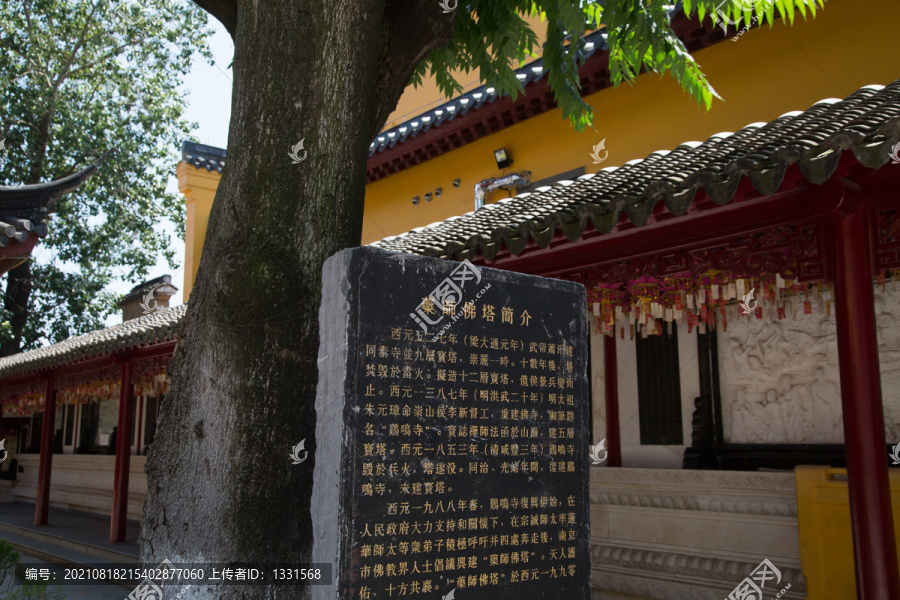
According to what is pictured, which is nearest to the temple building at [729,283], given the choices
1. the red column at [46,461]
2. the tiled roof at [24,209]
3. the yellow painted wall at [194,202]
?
the tiled roof at [24,209]

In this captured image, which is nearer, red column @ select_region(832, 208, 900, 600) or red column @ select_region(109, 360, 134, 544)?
red column @ select_region(832, 208, 900, 600)

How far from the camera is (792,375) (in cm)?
657

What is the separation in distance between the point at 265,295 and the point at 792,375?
5.11 meters

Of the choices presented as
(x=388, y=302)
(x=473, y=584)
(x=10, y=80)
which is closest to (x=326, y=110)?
(x=388, y=302)

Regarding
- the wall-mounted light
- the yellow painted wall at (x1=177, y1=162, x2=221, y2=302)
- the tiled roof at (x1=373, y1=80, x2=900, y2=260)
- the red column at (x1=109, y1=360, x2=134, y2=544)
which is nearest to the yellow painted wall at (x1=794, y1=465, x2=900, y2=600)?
the tiled roof at (x1=373, y1=80, x2=900, y2=260)

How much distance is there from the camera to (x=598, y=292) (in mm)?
6348

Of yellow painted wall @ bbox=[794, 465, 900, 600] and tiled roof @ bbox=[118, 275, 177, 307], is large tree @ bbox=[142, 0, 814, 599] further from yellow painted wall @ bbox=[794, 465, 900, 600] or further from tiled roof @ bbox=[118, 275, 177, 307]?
tiled roof @ bbox=[118, 275, 177, 307]

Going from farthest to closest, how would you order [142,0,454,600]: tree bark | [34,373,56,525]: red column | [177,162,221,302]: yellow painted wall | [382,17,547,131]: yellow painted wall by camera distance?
1. [177,162,221,302]: yellow painted wall
2. [34,373,56,525]: red column
3. [382,17,547,131]: yellow painted wall
4. [142,0,454,600]: tree bark

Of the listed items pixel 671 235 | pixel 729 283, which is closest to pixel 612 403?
pixel 729 283

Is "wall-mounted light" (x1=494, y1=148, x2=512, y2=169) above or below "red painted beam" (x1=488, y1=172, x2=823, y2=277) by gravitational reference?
above

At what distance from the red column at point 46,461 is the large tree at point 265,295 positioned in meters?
10.8

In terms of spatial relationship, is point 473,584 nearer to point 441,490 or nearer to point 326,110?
point 441,490

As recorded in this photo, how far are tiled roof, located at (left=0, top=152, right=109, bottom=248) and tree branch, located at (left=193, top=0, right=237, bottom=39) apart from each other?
3.09 meters

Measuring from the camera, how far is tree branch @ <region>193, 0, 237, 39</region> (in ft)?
13.6
